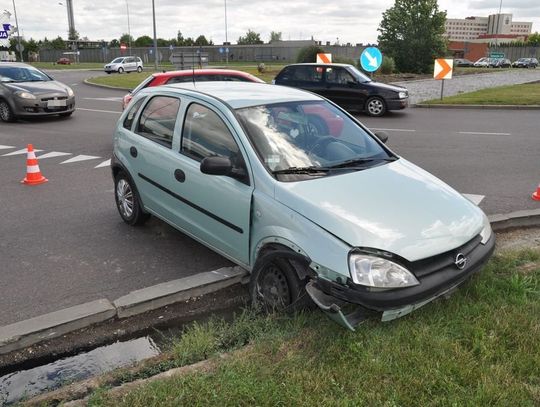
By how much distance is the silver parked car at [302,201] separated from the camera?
3.14 metres

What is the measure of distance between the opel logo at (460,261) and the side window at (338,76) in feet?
43.4

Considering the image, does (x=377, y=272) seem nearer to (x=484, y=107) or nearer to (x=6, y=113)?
(x=6, y=113)

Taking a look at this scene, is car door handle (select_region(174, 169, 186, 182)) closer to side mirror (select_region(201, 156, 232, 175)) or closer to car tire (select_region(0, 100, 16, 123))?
side mirror (select_region(201, 156, 232, 175))

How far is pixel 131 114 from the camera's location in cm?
553

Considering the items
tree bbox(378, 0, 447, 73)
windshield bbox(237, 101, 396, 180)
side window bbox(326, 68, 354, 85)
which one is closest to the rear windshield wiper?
windshield bbox(237, 101, 396, 180)

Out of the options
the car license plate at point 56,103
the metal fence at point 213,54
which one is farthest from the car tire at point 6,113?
the metal fence at point 213,54

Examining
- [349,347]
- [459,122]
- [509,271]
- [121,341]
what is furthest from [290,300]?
[459,122]

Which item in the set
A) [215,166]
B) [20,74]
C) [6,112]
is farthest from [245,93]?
[20,74]

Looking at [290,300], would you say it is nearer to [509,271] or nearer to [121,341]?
[121,341]

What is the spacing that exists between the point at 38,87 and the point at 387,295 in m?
13.8

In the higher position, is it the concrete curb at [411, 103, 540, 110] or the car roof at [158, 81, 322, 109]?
the car roof at [158, 81, 322, 109]

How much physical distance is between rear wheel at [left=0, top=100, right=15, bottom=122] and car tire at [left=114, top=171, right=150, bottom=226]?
1006 centimetres

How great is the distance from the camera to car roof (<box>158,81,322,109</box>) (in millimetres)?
4328

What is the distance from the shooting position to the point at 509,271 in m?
4.25
